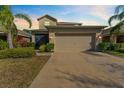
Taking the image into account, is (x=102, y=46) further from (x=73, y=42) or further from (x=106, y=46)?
(x=73, y=42)

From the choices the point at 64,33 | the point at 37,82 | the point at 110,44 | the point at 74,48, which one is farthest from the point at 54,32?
the point at 37,82

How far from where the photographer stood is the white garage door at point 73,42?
2011 cm

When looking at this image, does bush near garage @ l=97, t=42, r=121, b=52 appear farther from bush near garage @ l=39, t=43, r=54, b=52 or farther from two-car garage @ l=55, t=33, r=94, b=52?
bush near garage @ l=39, t=43, r=54, b=52

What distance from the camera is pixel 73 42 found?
20.2 metres

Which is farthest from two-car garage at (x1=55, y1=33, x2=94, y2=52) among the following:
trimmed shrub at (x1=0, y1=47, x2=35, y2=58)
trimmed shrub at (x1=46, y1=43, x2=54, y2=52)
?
trimmed shrub at (x1=0, y1=47, x2=35, y2=58)

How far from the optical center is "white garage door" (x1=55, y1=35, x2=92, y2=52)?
2011 centimetres

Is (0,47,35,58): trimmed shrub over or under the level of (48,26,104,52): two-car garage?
under

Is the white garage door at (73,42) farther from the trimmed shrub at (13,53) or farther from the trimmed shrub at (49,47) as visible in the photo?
the trimmed shrub at (13,53)

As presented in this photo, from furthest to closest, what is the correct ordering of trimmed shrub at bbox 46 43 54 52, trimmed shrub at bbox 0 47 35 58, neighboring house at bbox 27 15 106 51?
neighboring house at bbox 27 15 106 51 → trimmed shrub at bbox 46 43 54 52 → trimmed shrub at bbox 0 47 35 58

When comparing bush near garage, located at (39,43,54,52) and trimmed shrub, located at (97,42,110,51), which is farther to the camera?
trimmed shrub, located at (97,42,110,51)

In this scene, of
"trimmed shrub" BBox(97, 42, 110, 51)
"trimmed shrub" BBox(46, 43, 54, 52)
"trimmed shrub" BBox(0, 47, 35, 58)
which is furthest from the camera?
"trimmed shrub" BBox(97, 42, 110, 51)

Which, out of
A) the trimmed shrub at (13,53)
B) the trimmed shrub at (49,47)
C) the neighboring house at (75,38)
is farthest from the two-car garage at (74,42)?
the trimmed shrub at (13,53)

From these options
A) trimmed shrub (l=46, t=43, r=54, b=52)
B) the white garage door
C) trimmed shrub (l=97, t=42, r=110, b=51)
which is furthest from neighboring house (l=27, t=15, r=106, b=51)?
trimmed shrub (l=46, t=43, r=54, b=52)
